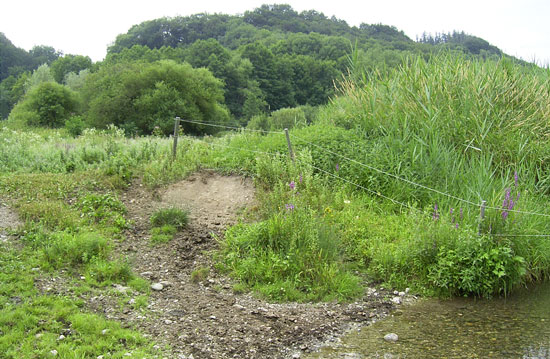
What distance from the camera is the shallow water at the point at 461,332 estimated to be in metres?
4.81

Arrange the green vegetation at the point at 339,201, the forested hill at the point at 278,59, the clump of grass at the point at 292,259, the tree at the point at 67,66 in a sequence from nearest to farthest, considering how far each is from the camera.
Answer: the green vegetation at the point at 339,201, the clump of grass at the point at 292,259, the forested hill at the point at 278,59, the tree at the point at 67,66

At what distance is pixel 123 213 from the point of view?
8.41 metres

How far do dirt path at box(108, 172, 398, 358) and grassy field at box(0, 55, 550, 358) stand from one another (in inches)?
10.7

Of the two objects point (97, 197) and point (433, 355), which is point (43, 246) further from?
point (433, 355)

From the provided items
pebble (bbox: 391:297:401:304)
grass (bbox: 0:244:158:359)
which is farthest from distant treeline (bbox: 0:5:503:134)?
grass (bbox: 0:244:158:359)

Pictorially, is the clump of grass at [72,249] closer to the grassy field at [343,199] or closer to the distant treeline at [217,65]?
the grassy field at [343,199]

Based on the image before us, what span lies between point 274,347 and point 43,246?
12.5 ft

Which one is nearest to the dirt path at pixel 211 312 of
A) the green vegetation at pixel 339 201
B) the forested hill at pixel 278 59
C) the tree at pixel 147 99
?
the green vegetation at pixel 339 201

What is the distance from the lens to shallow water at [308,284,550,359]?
481 centimetres

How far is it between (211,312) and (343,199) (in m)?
3.79

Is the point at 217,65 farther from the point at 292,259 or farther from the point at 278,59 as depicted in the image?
the point at 292,259

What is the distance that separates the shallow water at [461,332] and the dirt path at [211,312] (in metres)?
0.32

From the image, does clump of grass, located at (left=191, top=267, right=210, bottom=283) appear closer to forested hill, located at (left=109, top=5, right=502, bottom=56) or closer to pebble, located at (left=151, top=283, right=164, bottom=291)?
pebble, located at (left=151, top=283, right=164, bottom=291)

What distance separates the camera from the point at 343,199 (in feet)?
28.0
